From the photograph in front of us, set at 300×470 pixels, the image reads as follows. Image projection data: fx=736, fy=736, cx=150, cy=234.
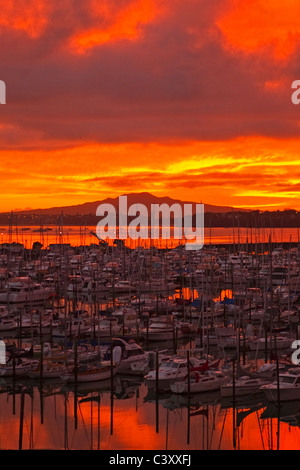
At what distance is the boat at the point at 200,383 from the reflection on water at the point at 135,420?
380 mm

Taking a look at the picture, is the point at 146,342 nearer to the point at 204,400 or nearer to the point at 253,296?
the point at 204,400

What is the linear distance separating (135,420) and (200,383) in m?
4.03

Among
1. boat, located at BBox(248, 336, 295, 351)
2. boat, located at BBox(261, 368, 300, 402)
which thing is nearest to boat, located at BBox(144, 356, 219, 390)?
boat, located at BBox(261, 368, 300, 402)

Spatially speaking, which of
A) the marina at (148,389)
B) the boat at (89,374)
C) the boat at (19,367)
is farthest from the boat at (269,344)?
the boat at (19,367)

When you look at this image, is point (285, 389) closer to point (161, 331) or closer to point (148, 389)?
point (148, 389)

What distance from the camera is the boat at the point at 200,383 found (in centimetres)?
3456

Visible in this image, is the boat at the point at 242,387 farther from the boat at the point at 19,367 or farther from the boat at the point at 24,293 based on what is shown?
the boat at the point at 24,293

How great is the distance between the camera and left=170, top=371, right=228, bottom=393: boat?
113ft

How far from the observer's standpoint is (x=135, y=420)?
32344 mm

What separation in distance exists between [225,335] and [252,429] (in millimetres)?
13163

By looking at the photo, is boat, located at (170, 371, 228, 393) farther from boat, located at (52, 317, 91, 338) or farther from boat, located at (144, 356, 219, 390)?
boat, located at (52, 317, 91, 338)

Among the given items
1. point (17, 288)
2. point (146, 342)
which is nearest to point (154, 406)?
point (146, 342)

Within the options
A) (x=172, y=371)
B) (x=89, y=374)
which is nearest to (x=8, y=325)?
(x=89, y=374)
